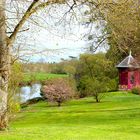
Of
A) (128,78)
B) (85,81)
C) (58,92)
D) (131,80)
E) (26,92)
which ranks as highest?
(128,78)

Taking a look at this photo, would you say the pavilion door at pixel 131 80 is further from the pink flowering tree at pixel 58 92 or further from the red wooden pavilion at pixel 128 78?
the pink flowering tree at pixel 58 92

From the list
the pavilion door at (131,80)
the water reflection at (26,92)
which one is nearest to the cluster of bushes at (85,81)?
the pavilion door at (131,80)

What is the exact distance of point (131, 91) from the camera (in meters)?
52.4

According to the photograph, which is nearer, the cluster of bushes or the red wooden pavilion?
the cluster of bushes

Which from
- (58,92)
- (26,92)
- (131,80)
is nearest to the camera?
(26,92)

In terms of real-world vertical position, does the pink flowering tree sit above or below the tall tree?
below

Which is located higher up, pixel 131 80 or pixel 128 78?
pixel 128 78

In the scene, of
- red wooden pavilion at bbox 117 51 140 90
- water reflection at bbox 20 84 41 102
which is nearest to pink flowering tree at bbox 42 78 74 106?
water reflection at bbox 20 84 41 102

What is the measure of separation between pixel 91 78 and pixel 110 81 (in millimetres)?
7859

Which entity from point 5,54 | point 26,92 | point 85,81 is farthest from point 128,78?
point 5,54

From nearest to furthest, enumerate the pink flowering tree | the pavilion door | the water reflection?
the water reflection → the pink flowering tree → the pavilion door

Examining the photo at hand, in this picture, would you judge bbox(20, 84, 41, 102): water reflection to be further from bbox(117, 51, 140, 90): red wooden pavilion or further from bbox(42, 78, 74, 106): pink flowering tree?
bbox(117, 51, 140, 90): red wooden pavilion

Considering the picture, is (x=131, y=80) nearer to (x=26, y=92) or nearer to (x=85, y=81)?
(x=85, y=81)

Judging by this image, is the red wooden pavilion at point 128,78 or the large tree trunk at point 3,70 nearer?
the large tree trunk at point 3,70
